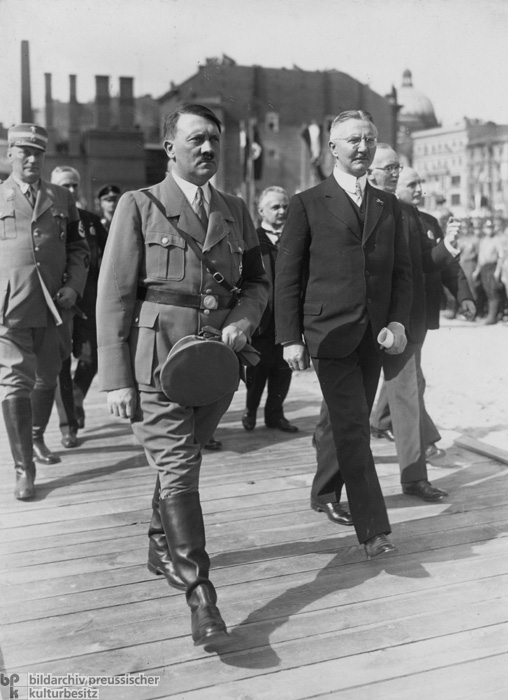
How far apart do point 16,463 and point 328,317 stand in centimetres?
214

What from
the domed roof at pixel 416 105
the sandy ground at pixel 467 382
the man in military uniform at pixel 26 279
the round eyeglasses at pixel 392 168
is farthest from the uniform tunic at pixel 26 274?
the domed roof at pixel 416 105

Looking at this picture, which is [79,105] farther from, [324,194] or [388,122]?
[324,194]

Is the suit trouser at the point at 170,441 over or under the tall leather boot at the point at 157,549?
over

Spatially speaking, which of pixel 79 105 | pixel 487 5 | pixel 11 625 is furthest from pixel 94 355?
pixel 79 105

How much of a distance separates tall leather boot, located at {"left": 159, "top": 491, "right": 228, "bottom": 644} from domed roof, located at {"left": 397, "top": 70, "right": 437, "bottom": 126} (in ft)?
228

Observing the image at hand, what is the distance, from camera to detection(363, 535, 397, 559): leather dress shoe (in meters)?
3.65

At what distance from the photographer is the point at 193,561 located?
304 cm

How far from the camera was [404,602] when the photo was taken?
A: 334 cm

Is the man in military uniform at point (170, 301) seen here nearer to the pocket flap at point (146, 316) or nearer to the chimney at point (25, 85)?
the pocket flap at point (146, 316)

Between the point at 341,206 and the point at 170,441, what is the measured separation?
1405mm

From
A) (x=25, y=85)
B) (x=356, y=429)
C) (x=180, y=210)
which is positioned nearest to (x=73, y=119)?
(x=25, y=85)

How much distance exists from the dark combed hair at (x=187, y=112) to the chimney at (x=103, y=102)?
4867cm

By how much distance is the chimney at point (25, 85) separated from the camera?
4.80 m

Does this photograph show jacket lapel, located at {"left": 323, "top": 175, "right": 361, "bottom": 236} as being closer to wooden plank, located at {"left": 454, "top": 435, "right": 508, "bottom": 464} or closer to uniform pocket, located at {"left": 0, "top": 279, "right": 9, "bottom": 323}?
uniform pocket, located at {"left": 0, "top": 279, "right": 9, "bottom": 323}
